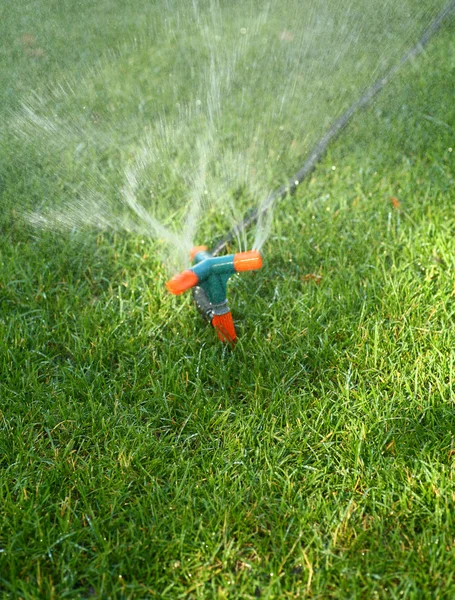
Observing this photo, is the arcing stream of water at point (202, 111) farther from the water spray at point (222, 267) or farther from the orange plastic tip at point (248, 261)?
the orange plastic tip at point (248, 261)

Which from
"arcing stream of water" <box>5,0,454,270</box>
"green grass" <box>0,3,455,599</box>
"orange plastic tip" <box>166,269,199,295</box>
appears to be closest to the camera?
"green grass" <box>0,3,455,599</box>

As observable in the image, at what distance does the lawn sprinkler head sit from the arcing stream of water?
323 mm

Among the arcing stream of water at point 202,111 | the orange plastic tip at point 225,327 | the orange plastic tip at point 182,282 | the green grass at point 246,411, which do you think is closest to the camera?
the green grass at point 246,411

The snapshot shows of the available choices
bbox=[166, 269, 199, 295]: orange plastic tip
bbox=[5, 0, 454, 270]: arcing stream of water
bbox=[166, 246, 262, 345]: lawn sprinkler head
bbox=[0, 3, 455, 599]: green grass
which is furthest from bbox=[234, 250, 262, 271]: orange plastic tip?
bbox=[5, 0, 454, 270]: arcing stream of water

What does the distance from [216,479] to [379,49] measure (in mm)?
3045

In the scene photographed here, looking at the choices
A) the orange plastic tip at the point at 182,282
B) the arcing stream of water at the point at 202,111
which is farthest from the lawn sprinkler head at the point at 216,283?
the arcing stream of water at the point at 202,111

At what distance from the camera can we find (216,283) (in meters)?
2.02

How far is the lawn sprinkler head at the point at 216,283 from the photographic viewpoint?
6.38 ft

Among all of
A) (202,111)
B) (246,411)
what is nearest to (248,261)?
(246,411)

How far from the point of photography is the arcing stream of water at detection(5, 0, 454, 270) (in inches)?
110

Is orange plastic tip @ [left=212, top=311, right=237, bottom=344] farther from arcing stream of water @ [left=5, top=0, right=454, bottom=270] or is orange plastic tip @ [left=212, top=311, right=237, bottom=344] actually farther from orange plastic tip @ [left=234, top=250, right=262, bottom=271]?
arcing stream of water @ [left=5, top=0, right=454, bottom=270]

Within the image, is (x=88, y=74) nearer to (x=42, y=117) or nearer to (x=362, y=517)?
(x=42, y=117)

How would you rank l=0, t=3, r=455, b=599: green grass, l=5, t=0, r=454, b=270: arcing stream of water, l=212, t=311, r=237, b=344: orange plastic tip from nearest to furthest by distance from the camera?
1. l=0, t=3, r=455, b=599: green grass
2. l=212, t=311, r=237, b=344: orange plastic tip
3. l=5, t=0, r=454, b=270: arcing stream of water

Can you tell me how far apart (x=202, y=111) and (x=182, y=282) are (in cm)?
176
